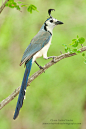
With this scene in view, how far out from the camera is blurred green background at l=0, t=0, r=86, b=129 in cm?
436

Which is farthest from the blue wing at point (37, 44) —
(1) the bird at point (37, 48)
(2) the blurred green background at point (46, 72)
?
(2) the blurred green background at point (46, 72)

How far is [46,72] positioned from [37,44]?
1.73 meters

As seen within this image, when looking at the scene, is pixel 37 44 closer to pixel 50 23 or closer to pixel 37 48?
pixel 37 48

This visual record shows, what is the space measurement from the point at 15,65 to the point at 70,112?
6.34ft

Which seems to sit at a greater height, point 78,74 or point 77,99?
point 78,74

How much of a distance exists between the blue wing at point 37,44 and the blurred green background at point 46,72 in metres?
1.49

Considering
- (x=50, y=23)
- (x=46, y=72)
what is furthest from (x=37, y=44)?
(x=46, y=72)

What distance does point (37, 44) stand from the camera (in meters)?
2.52

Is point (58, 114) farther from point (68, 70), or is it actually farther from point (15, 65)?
point (15, 65)

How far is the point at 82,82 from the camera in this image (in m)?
4.60

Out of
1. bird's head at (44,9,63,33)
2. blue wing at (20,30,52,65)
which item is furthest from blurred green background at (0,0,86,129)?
blue wing at (20,30,52,65)

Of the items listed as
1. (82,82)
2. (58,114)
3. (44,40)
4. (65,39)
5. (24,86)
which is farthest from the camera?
(58,114)

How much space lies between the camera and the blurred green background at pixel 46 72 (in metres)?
4.36

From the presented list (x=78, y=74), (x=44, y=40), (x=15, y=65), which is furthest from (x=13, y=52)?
(x=44, y=40)
